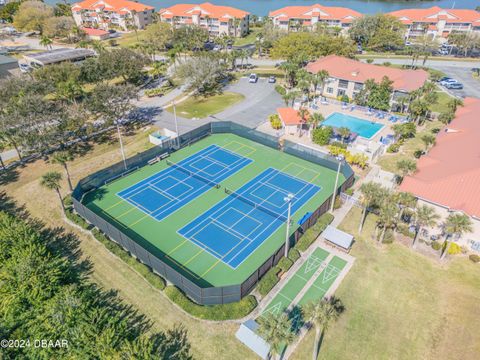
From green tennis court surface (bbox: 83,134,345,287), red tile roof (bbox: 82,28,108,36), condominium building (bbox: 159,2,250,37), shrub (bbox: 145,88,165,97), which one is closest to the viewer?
green tennis court surface (bbox: 83,134,345,287)

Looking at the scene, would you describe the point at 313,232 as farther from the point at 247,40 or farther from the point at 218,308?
the point at 247,40

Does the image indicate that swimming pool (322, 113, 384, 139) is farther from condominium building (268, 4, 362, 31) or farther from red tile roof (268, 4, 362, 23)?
red tile roof (268, 4, 362, 23)

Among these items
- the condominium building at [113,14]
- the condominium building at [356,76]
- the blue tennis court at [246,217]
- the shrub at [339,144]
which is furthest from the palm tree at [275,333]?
the condominium building at [113,14]

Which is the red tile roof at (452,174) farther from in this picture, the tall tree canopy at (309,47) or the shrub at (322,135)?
the tall tree canopy at (309,47)

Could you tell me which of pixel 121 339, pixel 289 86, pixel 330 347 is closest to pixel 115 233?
pixel 121 339

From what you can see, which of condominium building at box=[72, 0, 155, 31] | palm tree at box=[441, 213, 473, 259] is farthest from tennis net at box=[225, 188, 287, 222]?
condominium building at box=[72, 0, 155, 31]

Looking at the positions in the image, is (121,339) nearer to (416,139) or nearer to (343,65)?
(416,139)
